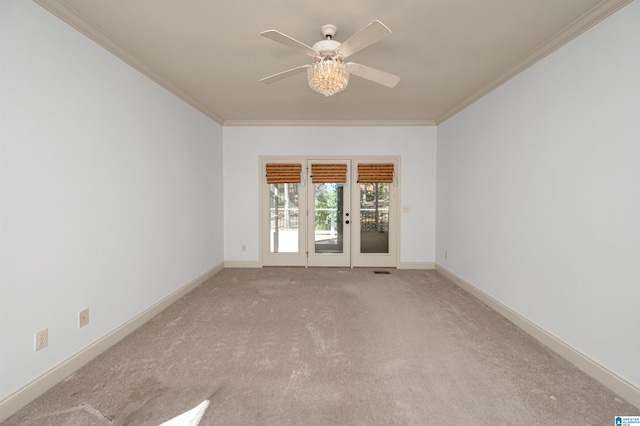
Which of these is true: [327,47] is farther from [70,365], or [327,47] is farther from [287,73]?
[70,365]

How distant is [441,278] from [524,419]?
3134mm

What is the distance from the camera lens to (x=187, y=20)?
2.24 meters

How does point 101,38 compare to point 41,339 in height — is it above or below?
above

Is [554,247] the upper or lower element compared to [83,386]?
upper

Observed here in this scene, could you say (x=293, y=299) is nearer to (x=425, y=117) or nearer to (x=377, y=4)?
(x=377, y=4)

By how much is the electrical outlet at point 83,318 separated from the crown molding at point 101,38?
2108 millimetres

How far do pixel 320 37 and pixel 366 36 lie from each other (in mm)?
761

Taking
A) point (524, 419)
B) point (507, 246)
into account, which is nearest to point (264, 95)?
point (507, 246)

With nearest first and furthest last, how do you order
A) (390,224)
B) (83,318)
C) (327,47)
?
(327,47)
(83,318)
(390,224)

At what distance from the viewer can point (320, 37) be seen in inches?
97.3

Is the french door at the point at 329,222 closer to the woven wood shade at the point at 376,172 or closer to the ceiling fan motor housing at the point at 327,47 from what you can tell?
the woven wood shade at the point at 376,172

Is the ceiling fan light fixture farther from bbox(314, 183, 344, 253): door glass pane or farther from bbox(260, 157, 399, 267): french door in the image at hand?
bbox(314, 183, 344, 253): door glass pane

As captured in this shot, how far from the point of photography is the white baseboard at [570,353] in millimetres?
1874

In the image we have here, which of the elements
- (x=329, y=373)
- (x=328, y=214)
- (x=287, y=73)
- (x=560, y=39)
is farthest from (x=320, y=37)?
→ (x=328, y=214)
